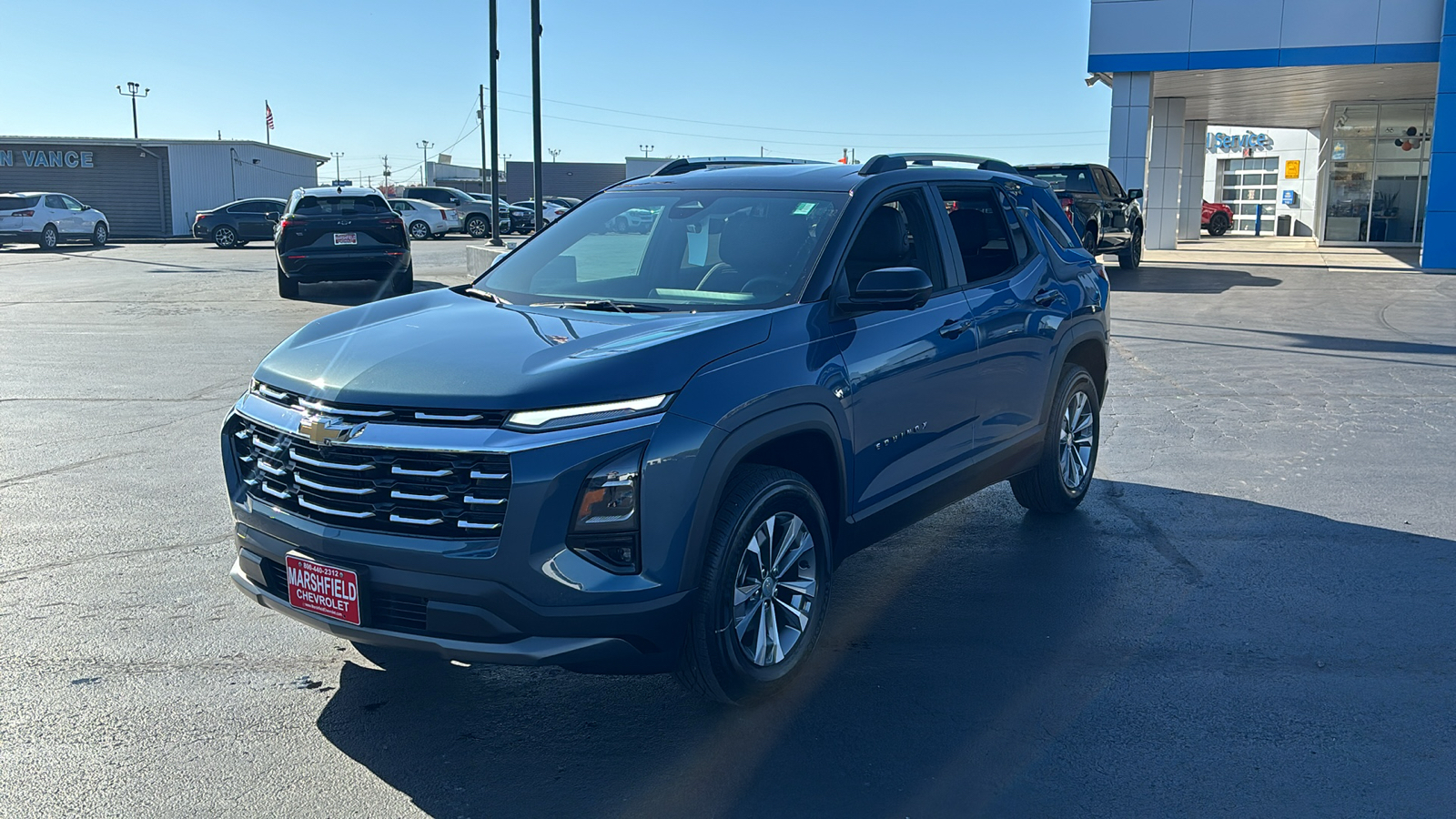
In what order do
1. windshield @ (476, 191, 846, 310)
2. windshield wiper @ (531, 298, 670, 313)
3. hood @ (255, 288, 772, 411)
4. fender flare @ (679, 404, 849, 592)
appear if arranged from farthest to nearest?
1. windshield @ (476, 191, 846, 310)
2. windshield wiper @ (531, 298, 670, 313)
3. fender flare @ (679, 404, 849, 592)
4. hood @ (255, 288, 772, 411)

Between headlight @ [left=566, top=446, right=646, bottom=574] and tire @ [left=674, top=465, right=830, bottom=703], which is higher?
headlight @ [left=566, top=446, right=646, bottom=574]

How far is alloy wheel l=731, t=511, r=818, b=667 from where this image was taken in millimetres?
4078

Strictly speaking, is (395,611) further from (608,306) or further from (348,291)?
(348,291)

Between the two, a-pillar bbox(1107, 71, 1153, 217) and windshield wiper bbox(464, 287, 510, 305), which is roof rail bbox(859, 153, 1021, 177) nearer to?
windshield wiper bbox(464, 287, 510, 305)

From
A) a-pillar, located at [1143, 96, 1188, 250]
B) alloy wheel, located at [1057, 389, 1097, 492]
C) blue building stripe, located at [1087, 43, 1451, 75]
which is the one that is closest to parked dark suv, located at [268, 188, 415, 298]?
alloy wheel, located at [1057, 389, 1097, 492]

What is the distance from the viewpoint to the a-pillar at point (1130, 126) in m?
27.0

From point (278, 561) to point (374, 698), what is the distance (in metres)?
0.66

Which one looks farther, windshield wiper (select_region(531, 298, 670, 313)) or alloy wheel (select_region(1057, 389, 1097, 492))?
alloy wheel (select_region(1057, 389, 1097, 492))

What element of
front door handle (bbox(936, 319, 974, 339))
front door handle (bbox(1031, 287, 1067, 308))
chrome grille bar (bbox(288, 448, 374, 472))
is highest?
front door handle (bbox(1031, 287, 1067, 308))

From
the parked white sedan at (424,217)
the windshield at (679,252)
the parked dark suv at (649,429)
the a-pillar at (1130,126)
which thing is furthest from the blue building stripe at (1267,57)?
the windshield at (679,252)

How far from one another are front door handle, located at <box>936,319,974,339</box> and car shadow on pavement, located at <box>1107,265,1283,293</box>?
15.6m

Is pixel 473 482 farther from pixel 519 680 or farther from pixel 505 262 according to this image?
pixel 505 262

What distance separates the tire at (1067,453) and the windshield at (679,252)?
208cm

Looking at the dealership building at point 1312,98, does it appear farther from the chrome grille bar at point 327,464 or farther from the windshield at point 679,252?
the chrome grille bar at point 327,464
